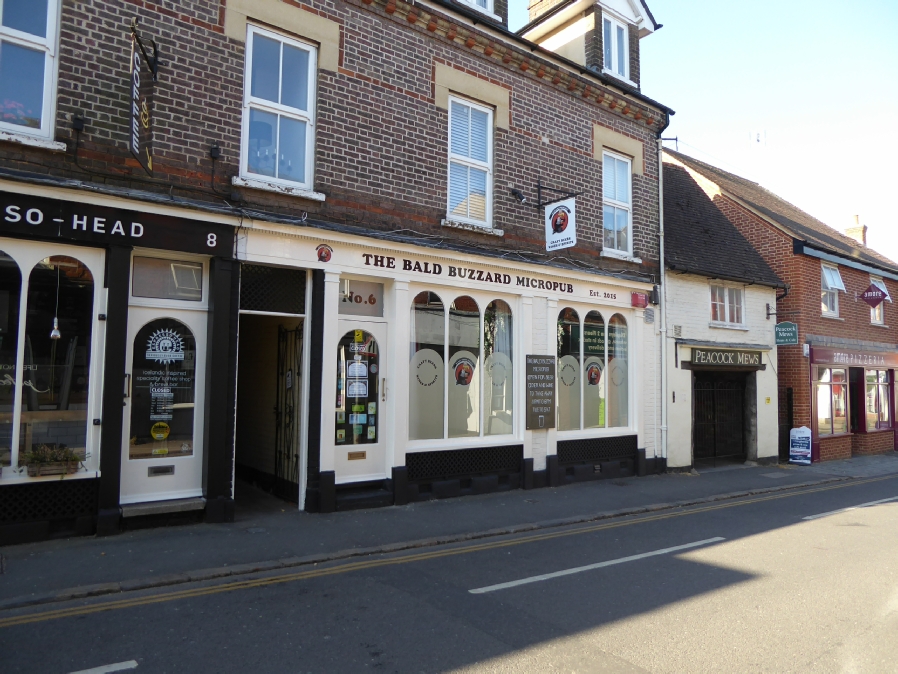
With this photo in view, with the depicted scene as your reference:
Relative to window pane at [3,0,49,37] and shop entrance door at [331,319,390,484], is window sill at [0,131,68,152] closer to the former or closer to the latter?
window pane at [3,0,49,37]

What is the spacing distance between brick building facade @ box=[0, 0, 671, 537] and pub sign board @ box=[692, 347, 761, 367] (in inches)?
118

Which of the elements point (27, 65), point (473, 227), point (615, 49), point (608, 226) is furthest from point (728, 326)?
point (27, 65)

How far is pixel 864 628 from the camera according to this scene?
5.06 m

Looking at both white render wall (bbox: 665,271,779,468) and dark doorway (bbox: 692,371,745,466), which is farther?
dark doorway (bbox: 692,371,745,466)

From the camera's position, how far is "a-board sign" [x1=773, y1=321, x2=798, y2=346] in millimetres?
16219

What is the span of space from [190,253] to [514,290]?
548cm

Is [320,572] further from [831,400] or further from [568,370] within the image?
[831,400]

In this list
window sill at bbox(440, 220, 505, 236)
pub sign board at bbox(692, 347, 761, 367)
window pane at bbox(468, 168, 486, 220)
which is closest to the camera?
window sill at bbox(440, 220, 505, 236)

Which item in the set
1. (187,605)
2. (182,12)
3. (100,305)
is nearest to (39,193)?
(100,305)

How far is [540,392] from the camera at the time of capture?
37.5 feet

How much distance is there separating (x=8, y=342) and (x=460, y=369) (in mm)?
6308

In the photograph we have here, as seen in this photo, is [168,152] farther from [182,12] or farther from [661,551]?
[661,551]

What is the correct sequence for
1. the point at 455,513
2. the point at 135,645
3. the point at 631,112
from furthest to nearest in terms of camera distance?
the point at 631,112
the point at 455,513
the point at 135,645

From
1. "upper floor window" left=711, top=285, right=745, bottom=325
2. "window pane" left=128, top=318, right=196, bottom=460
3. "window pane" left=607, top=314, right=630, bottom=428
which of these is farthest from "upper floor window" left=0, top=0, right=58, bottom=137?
"upper floor window" left=711, top=285, right=745, bottom=325
